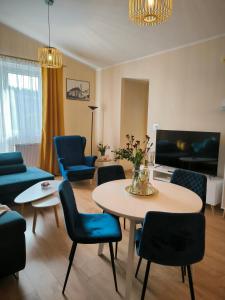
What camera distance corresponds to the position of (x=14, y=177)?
343 centimetres

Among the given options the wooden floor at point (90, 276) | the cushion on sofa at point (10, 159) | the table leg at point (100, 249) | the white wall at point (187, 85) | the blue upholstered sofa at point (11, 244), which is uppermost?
the white wall at point (187, 85)

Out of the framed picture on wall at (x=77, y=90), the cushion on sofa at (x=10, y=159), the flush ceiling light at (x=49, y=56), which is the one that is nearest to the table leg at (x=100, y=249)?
the cushion on sofa at (x=10, y=159)

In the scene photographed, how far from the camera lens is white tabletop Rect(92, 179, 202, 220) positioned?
5.21ft

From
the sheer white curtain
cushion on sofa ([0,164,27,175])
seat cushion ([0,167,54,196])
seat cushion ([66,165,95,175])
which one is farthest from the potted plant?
the sheer white curtain

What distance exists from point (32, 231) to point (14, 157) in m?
1.65

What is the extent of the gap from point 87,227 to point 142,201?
52 centimetres

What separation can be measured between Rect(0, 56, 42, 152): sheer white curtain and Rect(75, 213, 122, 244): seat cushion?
313cm

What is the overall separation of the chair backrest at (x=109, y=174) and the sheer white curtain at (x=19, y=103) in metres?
2.81

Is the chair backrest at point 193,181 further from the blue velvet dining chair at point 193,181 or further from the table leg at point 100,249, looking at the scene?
the table leg at point 100,249

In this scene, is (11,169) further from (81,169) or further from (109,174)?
(109,174)

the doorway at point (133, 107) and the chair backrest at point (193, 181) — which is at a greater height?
the doorway at point (133, 107)

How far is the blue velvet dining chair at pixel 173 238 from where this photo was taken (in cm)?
134

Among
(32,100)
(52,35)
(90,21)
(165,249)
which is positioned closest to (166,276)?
(165,249)

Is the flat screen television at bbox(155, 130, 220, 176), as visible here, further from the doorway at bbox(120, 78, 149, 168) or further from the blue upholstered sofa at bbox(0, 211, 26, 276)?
the blue upholstered sofa at bbox(0, 211, 26, 276)
